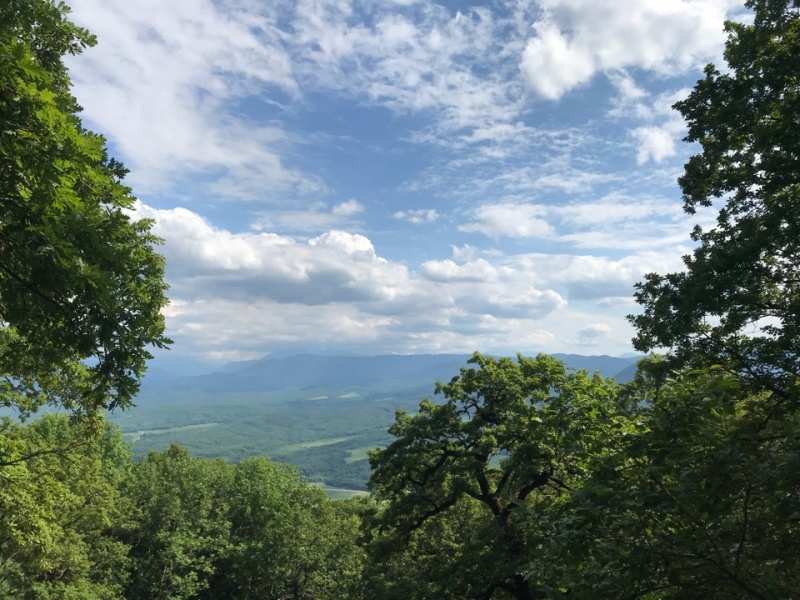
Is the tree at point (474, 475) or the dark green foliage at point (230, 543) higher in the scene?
the tree at point (474, 475)

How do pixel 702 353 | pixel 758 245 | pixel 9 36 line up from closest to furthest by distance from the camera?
1. pixel 9 36
2. pixel 758 245
3. pixel 702 353

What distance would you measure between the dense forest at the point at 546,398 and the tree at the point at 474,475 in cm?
10

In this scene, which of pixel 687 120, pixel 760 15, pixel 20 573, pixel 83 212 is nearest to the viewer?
pixel 83 212

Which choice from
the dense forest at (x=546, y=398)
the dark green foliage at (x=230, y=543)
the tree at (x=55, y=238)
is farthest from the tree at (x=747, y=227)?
the dark green foliage at (x=230, y=543)

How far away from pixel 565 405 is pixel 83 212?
840cm

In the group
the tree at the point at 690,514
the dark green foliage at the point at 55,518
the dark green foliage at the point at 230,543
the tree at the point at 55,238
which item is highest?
the tree at the point at 55,238

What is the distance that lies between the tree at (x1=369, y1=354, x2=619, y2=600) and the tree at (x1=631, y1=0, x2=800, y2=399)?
449 centimetres

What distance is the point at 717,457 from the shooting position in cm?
511

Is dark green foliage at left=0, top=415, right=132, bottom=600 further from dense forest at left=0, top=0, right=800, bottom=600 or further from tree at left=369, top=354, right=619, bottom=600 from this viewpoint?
tree at left=369, top=354, right=619, bottom=600

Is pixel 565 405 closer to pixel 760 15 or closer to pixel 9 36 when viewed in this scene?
pixel 9 36

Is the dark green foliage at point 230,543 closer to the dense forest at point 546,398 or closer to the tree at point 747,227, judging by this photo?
the dense forest at point 546,398

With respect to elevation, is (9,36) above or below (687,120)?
below

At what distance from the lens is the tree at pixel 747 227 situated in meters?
9.94

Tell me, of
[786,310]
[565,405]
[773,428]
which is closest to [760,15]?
[786,310]
